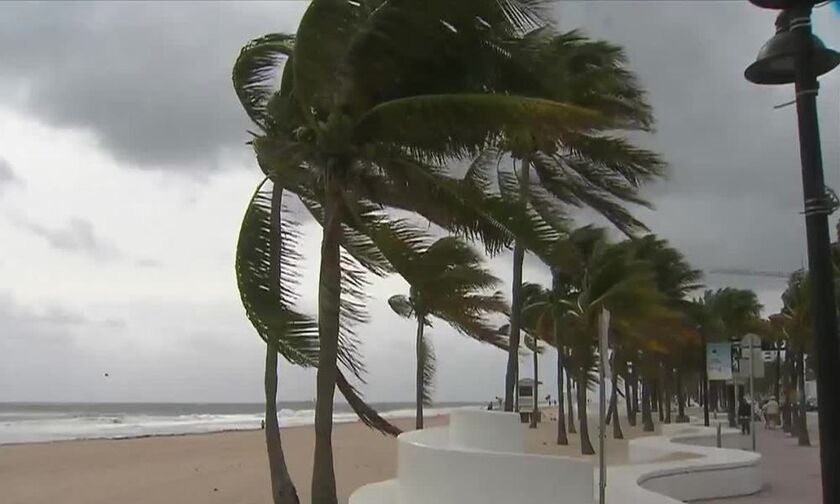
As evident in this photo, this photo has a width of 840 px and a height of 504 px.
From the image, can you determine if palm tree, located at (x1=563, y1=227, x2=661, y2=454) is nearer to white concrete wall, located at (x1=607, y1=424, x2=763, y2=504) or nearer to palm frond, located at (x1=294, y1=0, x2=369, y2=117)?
white concrete wall, located at (x1=607, y1=424, x2=763, y2=504)

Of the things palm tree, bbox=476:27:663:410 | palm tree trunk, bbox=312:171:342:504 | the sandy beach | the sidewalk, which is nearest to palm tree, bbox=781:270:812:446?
the sidewalk

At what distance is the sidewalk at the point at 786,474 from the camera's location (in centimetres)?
1326

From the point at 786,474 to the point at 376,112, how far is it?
11.7 meters

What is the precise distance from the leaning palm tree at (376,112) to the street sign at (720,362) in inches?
545

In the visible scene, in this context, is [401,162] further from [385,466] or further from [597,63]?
[385,466]

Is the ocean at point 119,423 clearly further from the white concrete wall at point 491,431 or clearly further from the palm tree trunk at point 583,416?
the white concrete wall at point 491,431

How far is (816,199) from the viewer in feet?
15.7

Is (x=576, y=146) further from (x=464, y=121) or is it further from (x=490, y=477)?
(x=490, y=477)

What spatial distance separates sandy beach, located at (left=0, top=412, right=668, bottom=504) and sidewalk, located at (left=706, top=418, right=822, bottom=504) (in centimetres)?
377

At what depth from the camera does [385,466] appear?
2625 centimetres

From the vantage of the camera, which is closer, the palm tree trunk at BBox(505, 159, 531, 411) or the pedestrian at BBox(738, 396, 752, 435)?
the palm tree trunk at BBox(505, 159, 531, 411)

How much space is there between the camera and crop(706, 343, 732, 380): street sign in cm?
2192

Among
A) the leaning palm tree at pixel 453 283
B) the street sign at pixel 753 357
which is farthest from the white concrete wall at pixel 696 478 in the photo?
the street sign at pixel 753 357

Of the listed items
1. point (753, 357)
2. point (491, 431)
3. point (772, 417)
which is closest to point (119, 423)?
point (772, 417)
